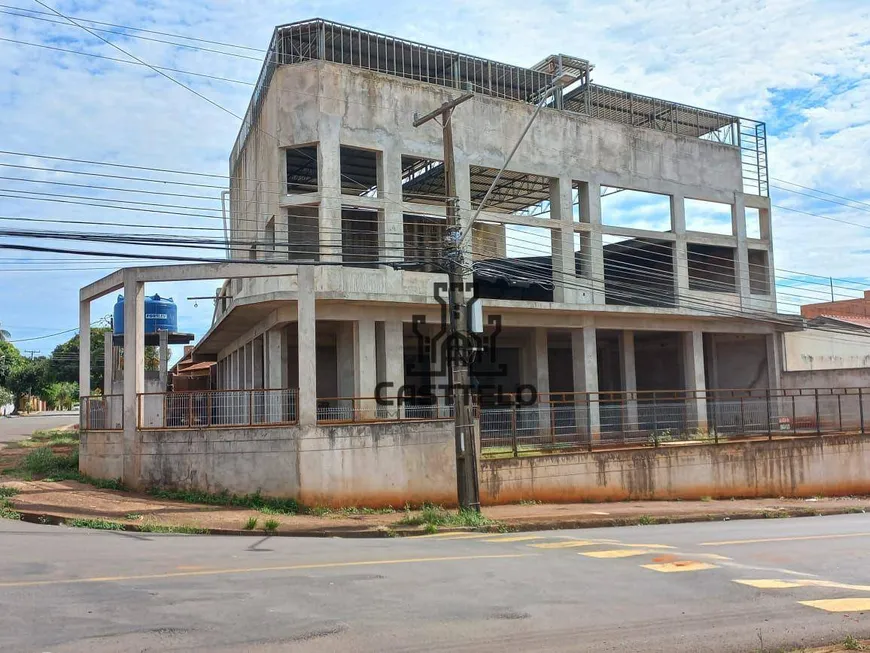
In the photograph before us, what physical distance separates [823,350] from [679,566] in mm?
31064

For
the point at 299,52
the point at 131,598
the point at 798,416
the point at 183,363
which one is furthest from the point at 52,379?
the point at 131,598

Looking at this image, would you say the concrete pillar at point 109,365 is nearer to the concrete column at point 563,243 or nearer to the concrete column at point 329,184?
the concrete column at point 329,184

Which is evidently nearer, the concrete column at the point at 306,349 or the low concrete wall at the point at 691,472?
the concrete column at the point at 306,349

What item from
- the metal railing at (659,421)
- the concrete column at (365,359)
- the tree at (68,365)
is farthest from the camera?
the tree at (68,365)

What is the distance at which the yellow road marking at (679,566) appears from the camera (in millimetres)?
→ 10062

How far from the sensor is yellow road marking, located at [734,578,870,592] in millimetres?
8977

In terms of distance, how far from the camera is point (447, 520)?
15531mm

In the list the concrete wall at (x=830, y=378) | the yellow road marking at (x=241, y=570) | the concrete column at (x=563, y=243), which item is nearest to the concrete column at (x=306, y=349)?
the yellow road marking at (x=241, y=570)

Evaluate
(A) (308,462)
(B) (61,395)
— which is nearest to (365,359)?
(A) (308,462)

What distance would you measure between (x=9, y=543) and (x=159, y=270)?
786 cm

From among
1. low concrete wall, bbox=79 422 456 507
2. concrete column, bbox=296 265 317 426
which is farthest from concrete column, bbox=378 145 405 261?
low concrete wall, bbox=79 422 456 507

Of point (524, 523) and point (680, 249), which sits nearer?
point (524, 523)

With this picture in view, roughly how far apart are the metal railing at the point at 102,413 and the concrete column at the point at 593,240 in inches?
628

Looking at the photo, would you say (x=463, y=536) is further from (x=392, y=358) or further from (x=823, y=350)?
(x=823, y=350)
